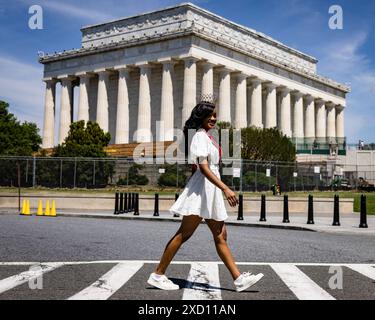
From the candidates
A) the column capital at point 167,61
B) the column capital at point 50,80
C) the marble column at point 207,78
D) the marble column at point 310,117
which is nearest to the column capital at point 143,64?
the column capital at point 167,61

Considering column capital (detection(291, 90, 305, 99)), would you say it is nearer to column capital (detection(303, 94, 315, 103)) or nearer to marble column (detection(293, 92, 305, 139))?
marble column (detection(293, 92, 305, 139))

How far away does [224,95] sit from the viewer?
73.4m

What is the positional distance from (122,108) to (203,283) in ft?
228

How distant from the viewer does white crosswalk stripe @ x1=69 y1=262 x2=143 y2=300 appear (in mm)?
6230

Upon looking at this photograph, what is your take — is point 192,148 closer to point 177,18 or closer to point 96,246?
point 96,246

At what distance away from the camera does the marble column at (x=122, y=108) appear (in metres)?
74.4

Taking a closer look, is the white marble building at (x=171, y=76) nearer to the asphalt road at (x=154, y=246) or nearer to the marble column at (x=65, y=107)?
the marble column at (x=65, y=107)

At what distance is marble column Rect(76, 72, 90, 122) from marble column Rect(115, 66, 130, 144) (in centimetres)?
668

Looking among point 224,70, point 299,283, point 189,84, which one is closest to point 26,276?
point 299,283

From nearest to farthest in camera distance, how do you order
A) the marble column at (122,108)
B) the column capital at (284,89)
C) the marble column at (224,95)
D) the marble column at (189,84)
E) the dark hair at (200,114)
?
the dark hair at (200,114) → the marble column at (189,84) → the marble column at (224,95) → the marble column at (122,108) → the column capital at (284,89)

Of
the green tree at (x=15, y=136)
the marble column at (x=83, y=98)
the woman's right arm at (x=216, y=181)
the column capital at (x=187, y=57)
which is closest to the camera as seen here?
the woman's right arm at (x=216, y=181)

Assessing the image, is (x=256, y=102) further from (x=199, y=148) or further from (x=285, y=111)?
(x=199, y=148)

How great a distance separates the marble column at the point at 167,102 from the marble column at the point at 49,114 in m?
20.8

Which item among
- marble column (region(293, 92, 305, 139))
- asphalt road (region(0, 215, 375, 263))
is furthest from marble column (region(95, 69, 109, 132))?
asphalt road (region(0, 215, 375, 263))
